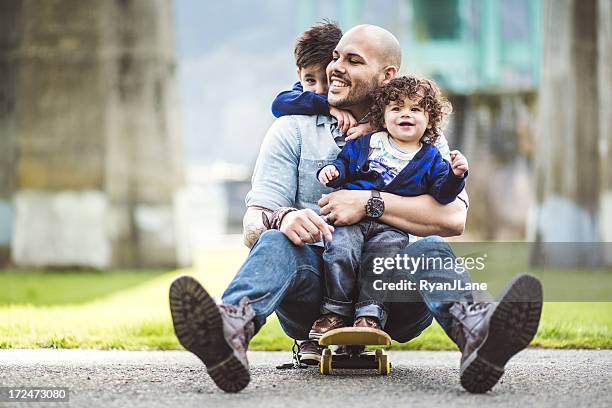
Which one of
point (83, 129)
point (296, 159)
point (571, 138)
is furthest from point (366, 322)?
point (571, 138)

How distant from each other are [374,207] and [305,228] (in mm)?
315

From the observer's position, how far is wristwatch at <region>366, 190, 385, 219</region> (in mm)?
4047

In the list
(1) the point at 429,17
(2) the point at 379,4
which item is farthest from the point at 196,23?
(1) the point at 429,17

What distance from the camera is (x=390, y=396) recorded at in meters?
3.66

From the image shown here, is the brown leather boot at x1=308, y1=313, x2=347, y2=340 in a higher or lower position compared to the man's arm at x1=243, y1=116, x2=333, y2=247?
lower

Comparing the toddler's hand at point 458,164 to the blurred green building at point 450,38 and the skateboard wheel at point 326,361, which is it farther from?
the blurred green building at point 450,38

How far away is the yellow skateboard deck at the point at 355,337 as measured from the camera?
3.79m

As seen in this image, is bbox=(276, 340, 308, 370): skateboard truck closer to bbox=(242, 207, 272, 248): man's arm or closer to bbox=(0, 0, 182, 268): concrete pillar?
bbox=(242, 207, 272, 248): man's arm

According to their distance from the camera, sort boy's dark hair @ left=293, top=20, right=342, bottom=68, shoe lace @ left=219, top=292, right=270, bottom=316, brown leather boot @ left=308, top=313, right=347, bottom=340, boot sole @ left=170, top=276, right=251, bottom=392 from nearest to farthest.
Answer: boot sole @ left=170, top=276, right=251, bottom=392, shoe lace @ left=219, top=292, right=270, bottom=316, brown leather boot @ left=308, top=313, right=347, bottom=340, boy's dark hair @ left=293, top=20, right=342, bottom=68

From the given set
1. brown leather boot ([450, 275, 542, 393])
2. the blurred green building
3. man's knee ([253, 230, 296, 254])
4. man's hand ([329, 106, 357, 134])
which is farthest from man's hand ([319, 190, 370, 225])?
the blurred green building

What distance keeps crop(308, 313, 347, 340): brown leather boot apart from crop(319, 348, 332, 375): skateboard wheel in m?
0.19

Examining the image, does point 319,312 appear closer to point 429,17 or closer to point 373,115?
A: point 373,115

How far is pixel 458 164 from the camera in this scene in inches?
156

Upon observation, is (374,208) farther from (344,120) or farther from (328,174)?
(344,120)
